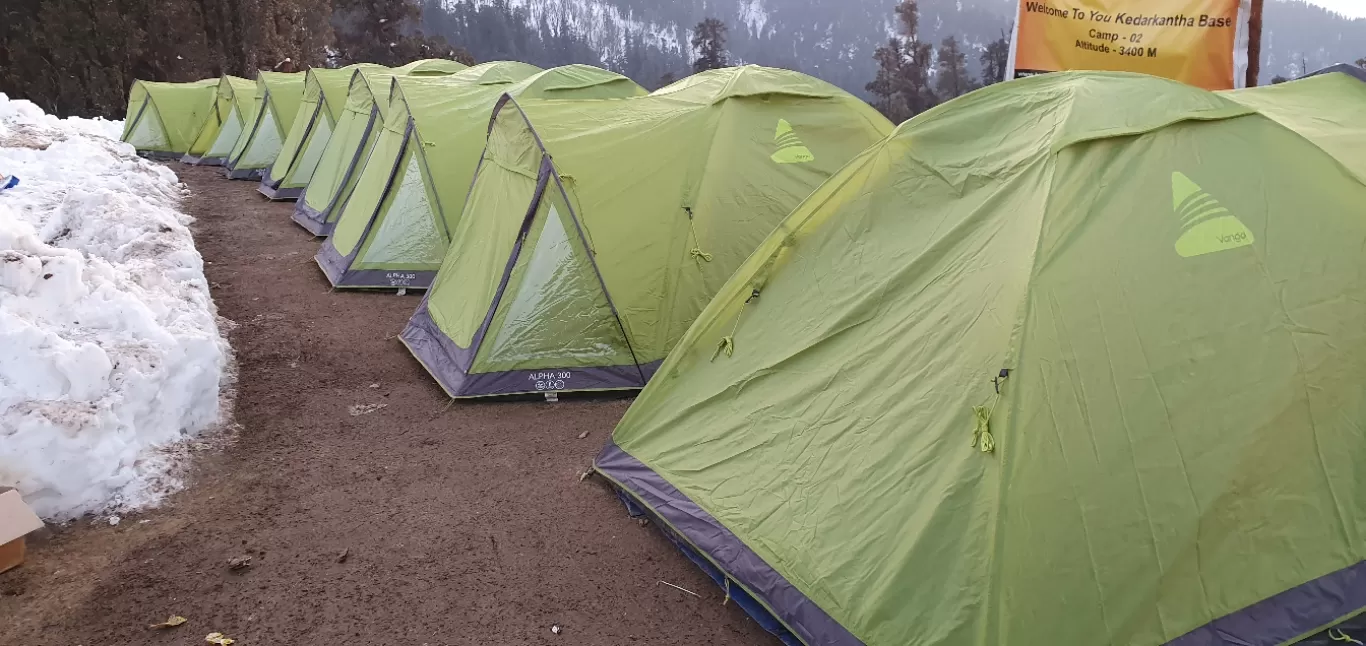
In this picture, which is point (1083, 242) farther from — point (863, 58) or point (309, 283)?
point (863, 58)

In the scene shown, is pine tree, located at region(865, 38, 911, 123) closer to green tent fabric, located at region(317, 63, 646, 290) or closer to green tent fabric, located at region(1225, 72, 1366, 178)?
green tent fabric, located at region(317, 63, 646, 290)

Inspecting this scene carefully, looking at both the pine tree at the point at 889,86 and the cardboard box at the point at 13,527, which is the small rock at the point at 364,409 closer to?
the cardboard box at the point at 13,527

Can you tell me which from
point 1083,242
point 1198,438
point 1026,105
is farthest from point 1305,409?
point 1026,105

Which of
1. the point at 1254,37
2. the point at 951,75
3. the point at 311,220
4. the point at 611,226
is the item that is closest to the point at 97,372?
the point at 611,226

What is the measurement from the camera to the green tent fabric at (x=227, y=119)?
72.2 feet

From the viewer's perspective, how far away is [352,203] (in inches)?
412

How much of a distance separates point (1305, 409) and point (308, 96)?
17126 mm

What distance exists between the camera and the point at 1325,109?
4941mm

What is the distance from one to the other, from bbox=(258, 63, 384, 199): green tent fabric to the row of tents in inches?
502

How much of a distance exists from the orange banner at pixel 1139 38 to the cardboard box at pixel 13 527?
6.58 metres

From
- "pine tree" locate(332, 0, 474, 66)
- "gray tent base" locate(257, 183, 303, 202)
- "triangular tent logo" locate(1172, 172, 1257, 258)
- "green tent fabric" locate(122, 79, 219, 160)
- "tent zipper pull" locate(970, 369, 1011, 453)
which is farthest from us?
"pine tree" locate(332, 0, 474, 66)

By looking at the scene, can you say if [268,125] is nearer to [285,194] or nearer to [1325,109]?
[285,194]

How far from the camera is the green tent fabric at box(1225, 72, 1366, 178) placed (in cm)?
426

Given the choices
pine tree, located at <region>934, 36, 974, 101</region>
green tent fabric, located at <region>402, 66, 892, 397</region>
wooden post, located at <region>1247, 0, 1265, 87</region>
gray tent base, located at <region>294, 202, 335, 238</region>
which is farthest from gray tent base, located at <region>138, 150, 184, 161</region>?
wooden post, located at <region>1247, 0, 1265, 87</region>
